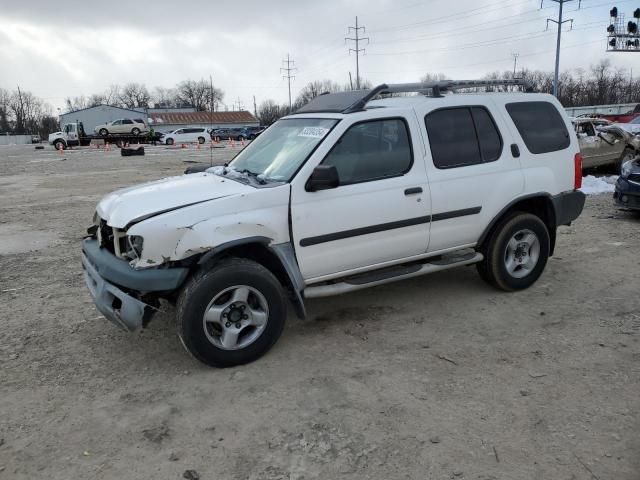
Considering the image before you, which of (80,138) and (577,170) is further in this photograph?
(80,138)

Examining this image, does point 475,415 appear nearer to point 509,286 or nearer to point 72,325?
point 509,286

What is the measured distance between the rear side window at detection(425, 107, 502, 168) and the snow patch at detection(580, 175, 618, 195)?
25.3 feet

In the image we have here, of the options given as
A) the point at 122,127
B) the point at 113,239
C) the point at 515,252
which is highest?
the point at 122,127

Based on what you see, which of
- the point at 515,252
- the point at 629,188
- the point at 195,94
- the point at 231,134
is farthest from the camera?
the point at 195,94

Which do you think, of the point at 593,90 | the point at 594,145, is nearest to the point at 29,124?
the point at 593,90

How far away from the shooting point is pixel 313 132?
442 cm

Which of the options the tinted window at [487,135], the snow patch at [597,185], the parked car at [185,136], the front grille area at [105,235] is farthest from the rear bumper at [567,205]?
the parked car at [185,136]

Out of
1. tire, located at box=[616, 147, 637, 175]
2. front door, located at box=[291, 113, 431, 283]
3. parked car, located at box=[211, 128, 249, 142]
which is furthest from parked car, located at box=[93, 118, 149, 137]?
front door, located at box=[291, 113, 431, 283]

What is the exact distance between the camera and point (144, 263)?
364 cm

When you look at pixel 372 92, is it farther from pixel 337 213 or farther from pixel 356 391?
pixel 356 391

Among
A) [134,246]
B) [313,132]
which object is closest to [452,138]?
[313,132]

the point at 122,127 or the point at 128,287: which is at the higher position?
the point at 122,127

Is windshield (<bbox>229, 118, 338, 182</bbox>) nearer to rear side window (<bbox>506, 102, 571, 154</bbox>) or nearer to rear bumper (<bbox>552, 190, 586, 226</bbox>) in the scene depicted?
rear side window (<bbox>506, 102, 571, 154</bbox>)

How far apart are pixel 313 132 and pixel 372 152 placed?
21.0 inches
